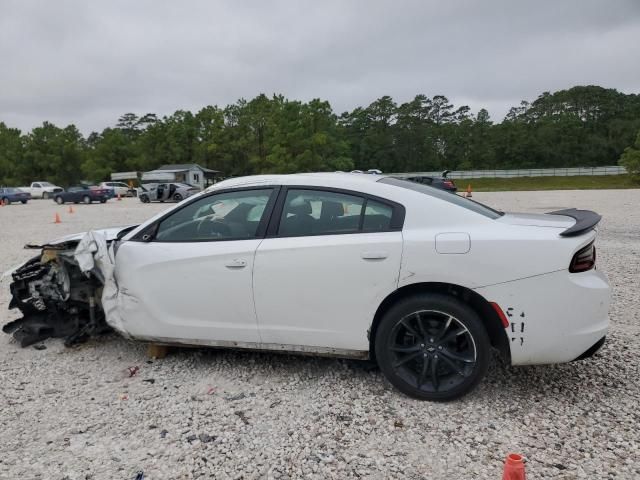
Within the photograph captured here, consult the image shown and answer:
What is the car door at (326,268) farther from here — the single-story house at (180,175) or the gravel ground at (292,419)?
the single-story house at (180,175)

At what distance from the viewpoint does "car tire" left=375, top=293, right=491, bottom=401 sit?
9.82 ft

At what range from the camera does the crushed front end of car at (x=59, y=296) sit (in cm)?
A: 418

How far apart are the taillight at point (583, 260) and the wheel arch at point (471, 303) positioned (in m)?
0.56

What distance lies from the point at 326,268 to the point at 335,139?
225ft

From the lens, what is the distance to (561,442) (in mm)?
2654

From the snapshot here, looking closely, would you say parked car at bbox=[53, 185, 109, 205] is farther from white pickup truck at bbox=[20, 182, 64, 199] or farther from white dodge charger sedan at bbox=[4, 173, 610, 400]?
white dodge charger sedan at bbox=[4, 173, 610, 400]

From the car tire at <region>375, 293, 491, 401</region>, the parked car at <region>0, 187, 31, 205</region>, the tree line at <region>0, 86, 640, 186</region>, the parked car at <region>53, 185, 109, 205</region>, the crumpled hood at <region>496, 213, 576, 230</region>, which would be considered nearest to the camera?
the car tire at <region>375, 293, 491, 401</region>

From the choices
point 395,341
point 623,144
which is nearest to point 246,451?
point 395,341

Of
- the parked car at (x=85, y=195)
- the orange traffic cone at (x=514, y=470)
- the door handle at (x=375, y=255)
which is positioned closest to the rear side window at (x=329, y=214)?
the door handle at (x=375, y=255)

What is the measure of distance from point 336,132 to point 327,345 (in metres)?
71.7

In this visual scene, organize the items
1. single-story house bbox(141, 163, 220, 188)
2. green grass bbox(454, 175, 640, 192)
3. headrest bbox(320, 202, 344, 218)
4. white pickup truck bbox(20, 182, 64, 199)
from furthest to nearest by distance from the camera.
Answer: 1. single-story house bbox(141, 163, 220, 188)
2. green grass bbox(454, 175, 640, 192)
3. white pickup truck bbox(20, 182, 64, 199)
4. headrest bbox(320, 202, 344, 218)

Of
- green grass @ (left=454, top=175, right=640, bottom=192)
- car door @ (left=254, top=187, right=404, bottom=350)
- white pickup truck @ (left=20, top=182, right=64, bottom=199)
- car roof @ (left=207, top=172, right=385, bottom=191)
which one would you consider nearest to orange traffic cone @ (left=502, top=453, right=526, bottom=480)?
car door @ (left=254, top=187, right=404, bottom=350)

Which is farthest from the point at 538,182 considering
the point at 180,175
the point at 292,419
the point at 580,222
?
the point at 292,419

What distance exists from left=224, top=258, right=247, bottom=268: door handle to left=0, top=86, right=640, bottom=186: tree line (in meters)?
53.5
